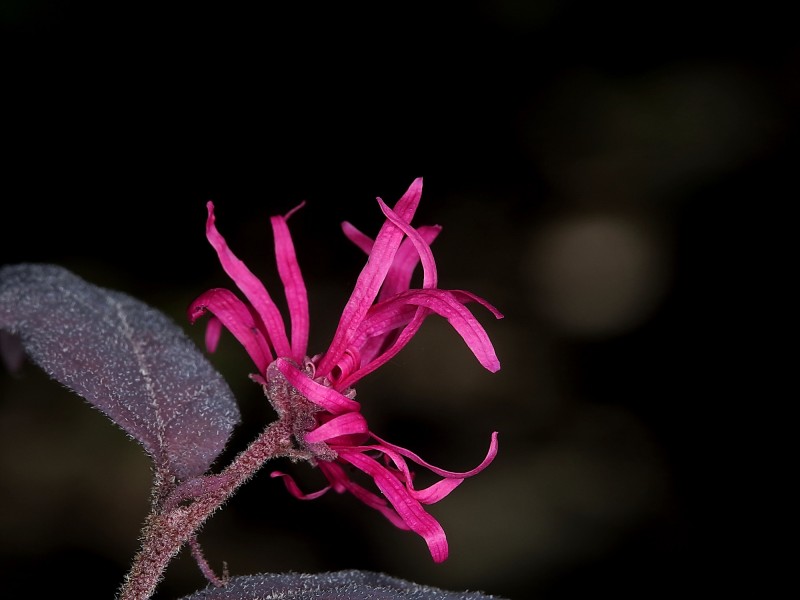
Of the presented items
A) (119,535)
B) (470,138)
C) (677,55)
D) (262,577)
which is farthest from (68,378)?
(677,55)

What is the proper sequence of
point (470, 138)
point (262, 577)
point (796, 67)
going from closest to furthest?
1. point (262, 577)
2. point (796, 67)
3. point (470, 138)

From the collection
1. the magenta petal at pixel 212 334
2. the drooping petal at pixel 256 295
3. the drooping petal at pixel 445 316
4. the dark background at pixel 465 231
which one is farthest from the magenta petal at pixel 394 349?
the dark background at pixel 465 231

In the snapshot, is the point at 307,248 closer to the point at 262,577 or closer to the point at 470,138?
the point at 470,138

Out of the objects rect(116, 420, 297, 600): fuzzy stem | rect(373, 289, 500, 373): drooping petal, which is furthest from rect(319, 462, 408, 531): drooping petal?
rect(373, 289, 500, 373): drooping petal

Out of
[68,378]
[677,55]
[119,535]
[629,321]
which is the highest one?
[677,55]

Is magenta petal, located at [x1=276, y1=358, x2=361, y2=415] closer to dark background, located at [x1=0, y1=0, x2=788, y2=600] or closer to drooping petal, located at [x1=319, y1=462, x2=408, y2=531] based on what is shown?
drooping petal, located at [x1=319, y1=462, x2=408, y2=531]

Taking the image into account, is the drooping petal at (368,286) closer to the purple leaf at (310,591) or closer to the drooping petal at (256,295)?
the drooping petal at (256,295)
